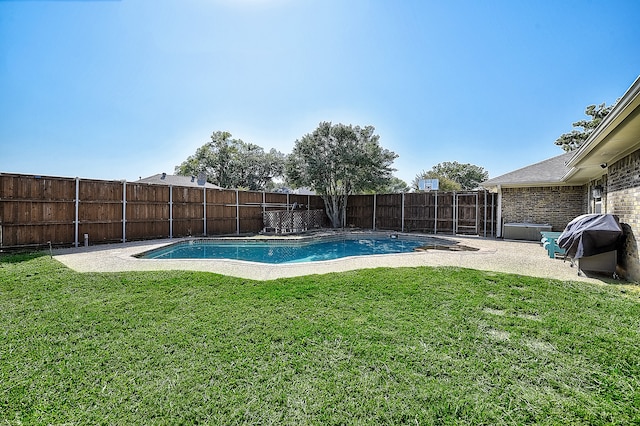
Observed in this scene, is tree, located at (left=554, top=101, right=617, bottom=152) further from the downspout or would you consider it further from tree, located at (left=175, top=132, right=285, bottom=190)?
tree, located at (left=175, top=132, right=285, bottom=190)

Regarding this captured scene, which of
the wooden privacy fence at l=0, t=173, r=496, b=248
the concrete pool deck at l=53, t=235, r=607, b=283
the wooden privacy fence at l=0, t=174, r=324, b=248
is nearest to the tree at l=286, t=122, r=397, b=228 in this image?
the wooden privacy fence at l=0, t=173, r=496, b=248

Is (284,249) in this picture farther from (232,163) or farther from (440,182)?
(440,182)

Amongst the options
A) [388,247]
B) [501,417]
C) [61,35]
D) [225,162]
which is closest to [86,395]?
[501,417]

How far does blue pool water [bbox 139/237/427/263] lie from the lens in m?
9.32

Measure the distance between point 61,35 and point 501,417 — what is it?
11.5 metres

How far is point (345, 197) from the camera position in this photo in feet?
57.1

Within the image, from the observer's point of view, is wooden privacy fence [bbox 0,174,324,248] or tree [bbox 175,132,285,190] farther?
tree [bbox 175,132,285,190]

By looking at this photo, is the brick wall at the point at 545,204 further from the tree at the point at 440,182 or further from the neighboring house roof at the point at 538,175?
the tree at the point at 440,182

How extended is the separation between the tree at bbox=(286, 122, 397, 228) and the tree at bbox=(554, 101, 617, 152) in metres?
15.8

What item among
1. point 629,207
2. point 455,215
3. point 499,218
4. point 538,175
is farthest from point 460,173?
point 629,207

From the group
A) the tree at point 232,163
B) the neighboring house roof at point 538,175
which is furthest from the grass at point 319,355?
the tree at point 232,163

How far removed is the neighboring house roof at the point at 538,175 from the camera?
34.5 ft

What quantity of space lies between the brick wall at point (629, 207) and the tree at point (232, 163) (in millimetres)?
29600

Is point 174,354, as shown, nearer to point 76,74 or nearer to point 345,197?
point 76,74
